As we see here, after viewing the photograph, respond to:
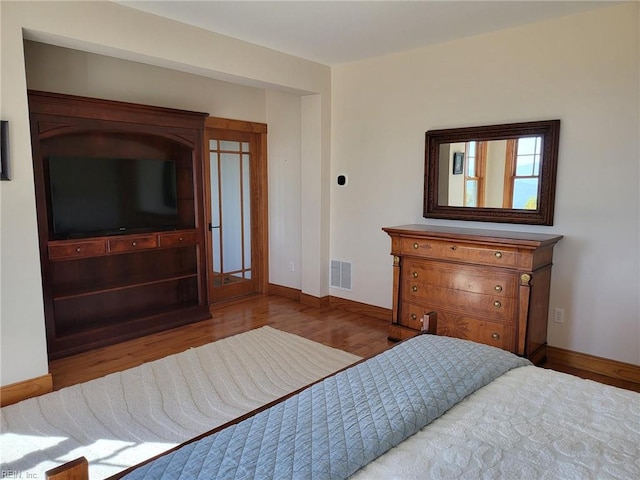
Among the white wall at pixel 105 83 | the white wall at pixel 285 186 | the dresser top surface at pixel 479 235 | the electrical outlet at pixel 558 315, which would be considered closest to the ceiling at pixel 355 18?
the white wall at pixel 105 83

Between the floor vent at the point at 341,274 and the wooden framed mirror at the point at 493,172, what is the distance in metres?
1.18

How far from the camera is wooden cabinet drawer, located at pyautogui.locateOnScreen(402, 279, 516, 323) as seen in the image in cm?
329

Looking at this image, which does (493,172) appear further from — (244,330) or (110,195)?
(110,195)

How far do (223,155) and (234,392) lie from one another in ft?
9.61

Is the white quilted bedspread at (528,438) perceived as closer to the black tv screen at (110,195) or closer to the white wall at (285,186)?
the black tv screen at (110,195)

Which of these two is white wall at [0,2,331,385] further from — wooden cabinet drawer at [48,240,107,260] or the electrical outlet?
the electrical outlet

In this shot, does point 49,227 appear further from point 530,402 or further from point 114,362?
point 530,402

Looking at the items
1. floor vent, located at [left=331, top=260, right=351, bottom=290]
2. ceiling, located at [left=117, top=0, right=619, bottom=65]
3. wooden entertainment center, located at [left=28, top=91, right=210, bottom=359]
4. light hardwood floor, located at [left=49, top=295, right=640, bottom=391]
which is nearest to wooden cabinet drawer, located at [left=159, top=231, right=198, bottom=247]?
wooden entertainment center, located at [left=28, top=91, right=210, bottom=359]

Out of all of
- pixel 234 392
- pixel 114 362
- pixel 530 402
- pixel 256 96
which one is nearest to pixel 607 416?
pixel 530 402

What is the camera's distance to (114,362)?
11.3 feet

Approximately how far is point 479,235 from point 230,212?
9.63 ft

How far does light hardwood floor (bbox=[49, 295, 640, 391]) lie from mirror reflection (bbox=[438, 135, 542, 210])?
1.36 m

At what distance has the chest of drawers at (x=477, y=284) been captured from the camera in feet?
10.5

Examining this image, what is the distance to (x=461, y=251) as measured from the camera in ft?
11.3
